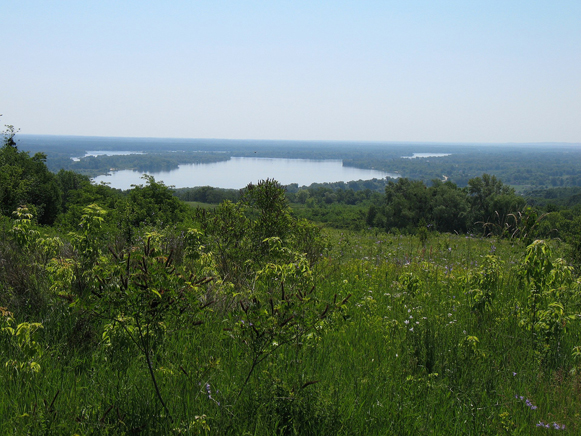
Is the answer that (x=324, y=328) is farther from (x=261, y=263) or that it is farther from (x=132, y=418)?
(x=261, y=263)

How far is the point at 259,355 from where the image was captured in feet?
8.31

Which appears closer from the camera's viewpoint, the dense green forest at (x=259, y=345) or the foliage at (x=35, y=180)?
the dense green forest at (x=259, y=345)

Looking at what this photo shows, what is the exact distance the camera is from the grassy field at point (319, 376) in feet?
8.45

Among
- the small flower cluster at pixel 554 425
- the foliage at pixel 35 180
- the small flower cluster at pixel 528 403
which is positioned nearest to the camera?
the small flower cluster at pixel 554 425

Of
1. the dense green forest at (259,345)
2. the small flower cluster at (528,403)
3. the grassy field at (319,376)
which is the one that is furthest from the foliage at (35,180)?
the small flower cluster at (528,403)

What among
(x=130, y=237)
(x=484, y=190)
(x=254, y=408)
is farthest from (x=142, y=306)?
(x=484, y=190)

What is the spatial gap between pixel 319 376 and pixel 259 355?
1063 mm

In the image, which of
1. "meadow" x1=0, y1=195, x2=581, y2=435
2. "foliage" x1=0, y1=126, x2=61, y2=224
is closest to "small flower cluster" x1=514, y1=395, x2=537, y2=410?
"meadow" x1=0, y1=195, x2=581, y2=435

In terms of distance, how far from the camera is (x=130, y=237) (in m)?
8.36

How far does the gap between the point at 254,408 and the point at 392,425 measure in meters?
1.08

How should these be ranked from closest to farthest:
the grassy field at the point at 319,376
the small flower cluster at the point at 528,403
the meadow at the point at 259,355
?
the meadow at the point at 259,355 < the grassy field at the point at 319,376 < the small flower cluster at the point at 528,403

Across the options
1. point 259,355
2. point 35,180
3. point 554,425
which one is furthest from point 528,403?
point 35,180

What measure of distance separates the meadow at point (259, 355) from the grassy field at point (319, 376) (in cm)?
2

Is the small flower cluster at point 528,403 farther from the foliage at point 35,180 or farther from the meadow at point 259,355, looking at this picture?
the foliage at point 35,180
